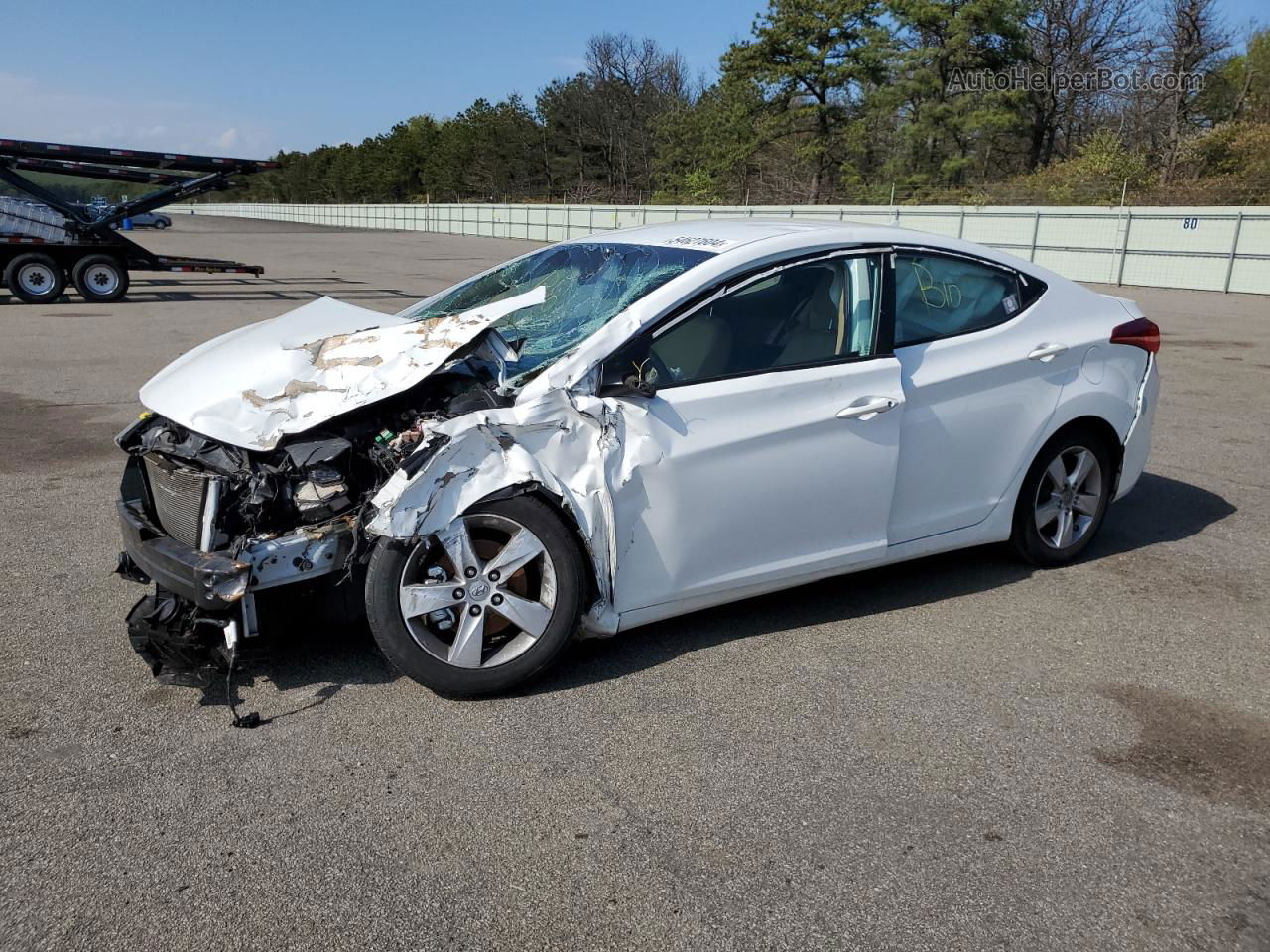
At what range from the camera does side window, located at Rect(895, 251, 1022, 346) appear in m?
4.39

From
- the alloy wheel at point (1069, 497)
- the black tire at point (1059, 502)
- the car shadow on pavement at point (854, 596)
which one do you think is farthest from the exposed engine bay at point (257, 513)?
the alloy wheel at point (1069, 497)

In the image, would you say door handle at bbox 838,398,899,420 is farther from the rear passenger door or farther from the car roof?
the car roof

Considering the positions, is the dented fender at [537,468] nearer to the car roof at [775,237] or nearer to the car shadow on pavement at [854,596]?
the car shadow on pavement at [854,596]

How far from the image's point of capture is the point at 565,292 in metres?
4.41

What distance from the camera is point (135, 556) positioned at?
3.68 metres

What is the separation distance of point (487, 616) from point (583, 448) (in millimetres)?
654

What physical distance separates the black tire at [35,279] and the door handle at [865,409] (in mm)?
16749

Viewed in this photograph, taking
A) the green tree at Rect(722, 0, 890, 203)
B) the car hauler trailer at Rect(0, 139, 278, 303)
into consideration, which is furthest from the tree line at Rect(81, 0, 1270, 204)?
the car hauler trailer at Rect(0, 139, 278, 303)

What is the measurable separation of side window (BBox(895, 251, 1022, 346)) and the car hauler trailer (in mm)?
15777

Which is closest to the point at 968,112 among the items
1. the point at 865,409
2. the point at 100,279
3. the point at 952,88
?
the point at 952,88

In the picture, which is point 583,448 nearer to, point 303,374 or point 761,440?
point 761,440

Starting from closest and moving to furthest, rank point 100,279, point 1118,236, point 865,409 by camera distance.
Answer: point 865,409 → point 100,279 → point 1118,236

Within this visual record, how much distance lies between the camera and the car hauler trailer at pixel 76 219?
16.6m

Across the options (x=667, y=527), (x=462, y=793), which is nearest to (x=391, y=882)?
(x=462, y=793)
